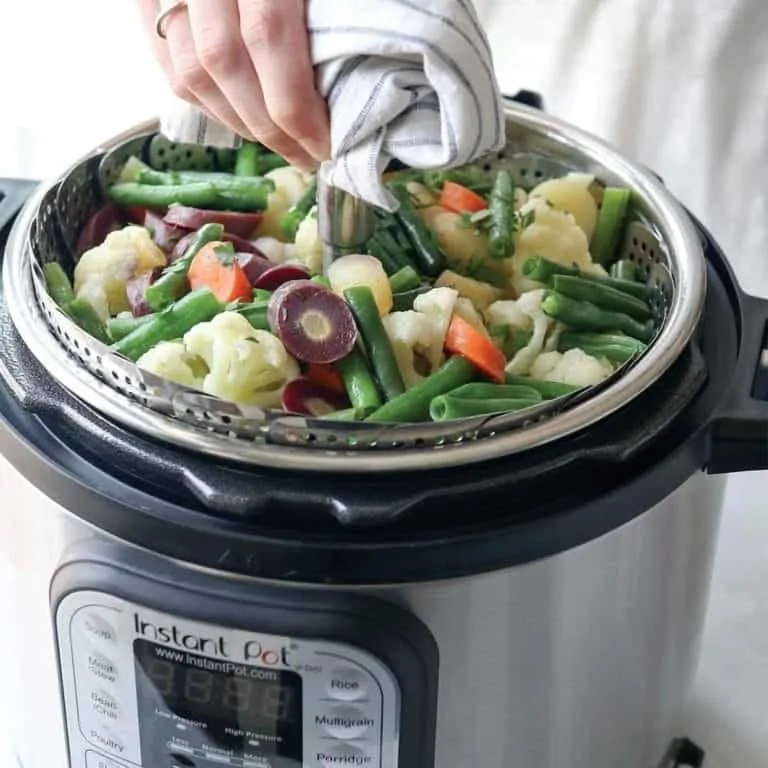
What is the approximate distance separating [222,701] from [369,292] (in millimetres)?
277

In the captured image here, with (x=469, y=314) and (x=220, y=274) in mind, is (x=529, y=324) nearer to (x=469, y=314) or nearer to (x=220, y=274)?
(x=469, y=314)

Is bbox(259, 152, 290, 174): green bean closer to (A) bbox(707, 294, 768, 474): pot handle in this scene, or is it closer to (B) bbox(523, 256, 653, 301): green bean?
(B) bbox(523, 256, 653, 301): green bean

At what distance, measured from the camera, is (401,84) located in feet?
2.54

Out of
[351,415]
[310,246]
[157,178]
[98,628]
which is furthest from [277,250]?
[98,628]

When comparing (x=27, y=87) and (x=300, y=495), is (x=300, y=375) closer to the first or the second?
(x=300, y=495)

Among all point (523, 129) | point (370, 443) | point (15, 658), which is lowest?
point (15, 658)

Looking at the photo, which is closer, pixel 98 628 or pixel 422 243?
pixel 98 628

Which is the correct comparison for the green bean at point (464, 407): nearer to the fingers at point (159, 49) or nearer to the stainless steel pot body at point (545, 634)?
the stainless steel pot body at point (545, 634)

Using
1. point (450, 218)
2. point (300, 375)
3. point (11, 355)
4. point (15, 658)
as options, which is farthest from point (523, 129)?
point (15, 658)

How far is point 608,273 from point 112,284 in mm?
385

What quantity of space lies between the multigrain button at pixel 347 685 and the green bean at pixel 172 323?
0.81 ft

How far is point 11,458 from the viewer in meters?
0.80

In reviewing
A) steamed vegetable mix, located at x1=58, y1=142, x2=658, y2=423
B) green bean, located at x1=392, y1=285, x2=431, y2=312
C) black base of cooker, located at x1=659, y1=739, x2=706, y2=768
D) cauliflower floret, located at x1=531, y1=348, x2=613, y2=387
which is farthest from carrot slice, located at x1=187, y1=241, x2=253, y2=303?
black base of cooker, located at x1=659, y1=739, x2=706, y2=768

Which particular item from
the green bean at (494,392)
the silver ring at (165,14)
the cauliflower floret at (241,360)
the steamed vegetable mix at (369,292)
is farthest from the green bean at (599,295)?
the silver ring at (165,14)
